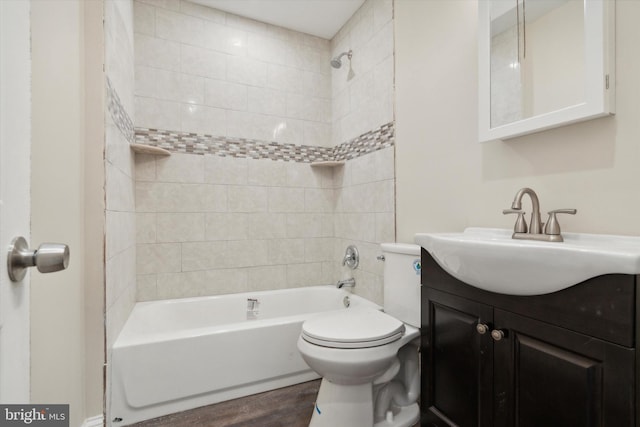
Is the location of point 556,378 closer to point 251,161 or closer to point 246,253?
point 246,253

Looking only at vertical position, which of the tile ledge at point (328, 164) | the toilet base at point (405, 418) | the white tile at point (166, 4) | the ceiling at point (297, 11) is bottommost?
the toilet base at point (405, 418)

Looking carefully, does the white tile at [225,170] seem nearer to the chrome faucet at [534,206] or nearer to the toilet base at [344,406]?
the toilet base at [344,406]

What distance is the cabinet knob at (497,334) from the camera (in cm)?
97

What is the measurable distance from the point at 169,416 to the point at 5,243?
→ 5.28 feet

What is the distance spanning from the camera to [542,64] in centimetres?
119

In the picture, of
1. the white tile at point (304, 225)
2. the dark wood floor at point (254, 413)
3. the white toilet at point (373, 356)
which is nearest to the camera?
the white toilet at point (373, 356)

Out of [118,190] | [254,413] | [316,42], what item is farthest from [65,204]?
[316,42]

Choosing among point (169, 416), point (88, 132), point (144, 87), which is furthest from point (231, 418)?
point (144, 87)

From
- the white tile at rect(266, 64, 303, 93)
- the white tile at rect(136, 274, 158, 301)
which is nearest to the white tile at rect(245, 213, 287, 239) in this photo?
the white tile at rect(136, 274, 158, 301)

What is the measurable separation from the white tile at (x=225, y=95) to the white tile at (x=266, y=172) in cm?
44

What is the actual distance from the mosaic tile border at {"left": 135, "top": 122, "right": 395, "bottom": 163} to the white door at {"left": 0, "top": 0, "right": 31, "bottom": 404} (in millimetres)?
1821

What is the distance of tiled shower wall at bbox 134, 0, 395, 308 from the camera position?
2.20 m

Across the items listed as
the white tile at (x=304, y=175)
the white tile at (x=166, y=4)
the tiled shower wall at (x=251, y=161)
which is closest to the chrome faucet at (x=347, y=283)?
the tiled shower wall at (x=251, y=161)

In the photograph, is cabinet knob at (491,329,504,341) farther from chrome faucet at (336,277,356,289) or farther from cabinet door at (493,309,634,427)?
chrome faucet at (336,277,356,289)
